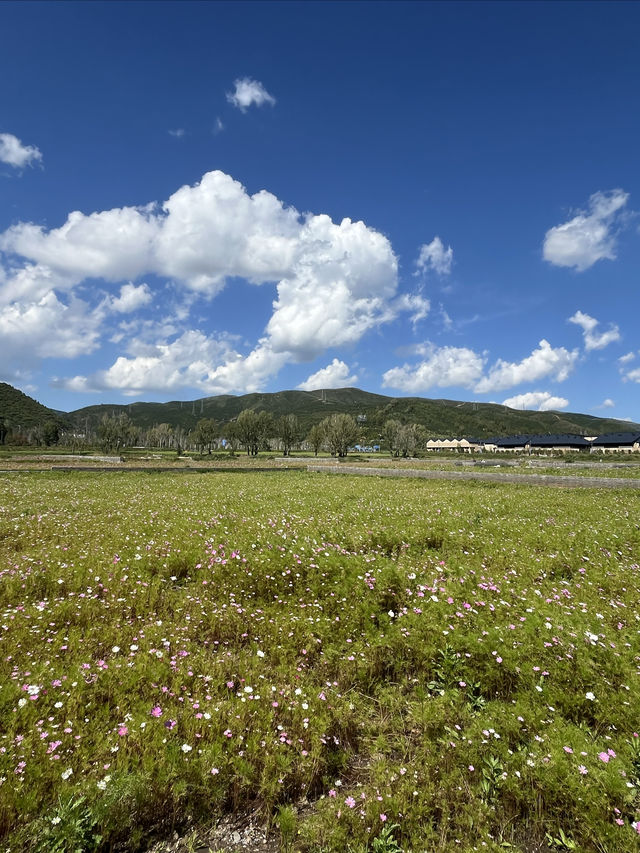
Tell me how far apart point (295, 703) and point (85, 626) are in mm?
4869

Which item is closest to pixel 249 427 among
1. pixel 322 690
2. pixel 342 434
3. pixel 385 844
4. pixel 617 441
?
pixel 342 434

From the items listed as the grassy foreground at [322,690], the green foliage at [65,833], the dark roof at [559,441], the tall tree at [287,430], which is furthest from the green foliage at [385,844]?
the dark roof at [559,441]

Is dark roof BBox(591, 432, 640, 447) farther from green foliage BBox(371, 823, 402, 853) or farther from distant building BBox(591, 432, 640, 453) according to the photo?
green foliage BBox(371, 823, 402, 853)

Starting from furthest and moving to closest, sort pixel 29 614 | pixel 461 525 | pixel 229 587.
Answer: pixel 461 525 < pixel 229 587 < pixel 29 614

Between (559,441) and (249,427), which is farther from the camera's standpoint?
(559,441)

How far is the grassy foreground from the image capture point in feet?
15.3

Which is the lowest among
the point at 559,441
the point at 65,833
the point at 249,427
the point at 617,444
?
the point at 65,833

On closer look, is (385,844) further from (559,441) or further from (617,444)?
(559,441)

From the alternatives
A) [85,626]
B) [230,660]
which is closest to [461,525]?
[230,660]

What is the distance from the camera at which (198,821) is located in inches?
186

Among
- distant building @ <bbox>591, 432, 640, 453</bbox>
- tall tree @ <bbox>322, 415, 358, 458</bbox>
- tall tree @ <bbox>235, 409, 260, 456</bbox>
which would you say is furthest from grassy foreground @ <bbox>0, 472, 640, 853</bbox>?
distant building @ <bbox>591, 432, 640, 453</bbox>

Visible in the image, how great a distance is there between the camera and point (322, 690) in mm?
6871

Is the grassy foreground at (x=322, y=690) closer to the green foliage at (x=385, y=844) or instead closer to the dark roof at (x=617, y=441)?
the green foliage at (x=385, y=844)

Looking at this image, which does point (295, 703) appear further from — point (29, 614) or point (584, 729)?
point (29, 614)
